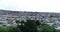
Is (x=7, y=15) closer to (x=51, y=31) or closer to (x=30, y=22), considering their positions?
(x=51, y=31)

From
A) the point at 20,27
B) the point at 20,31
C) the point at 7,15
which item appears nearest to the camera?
the point at 20,31

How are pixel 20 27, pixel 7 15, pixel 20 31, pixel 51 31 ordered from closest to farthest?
pixel 20 31, pixel 20 27, pixel 51 31, pixel 7 15

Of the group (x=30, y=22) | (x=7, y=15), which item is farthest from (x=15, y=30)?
(x=7, y=15)

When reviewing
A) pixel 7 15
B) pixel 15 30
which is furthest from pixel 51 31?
pixel 7 15

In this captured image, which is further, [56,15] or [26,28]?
[56,15]

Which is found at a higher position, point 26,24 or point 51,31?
point 26,24

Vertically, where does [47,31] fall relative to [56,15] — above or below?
above

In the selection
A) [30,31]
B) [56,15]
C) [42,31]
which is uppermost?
[30,31]

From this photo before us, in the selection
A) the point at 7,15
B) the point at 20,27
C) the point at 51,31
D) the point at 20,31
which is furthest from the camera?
the point at 7,15

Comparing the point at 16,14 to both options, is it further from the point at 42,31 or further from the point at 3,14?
the point at 42,31
